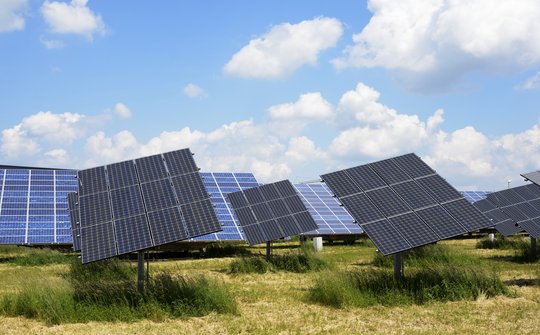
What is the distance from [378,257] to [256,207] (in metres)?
6.42

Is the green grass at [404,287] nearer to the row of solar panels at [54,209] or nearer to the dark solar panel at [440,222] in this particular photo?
the dark solar panel at [440,222]

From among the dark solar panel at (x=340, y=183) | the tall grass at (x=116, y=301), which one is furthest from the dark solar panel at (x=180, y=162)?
the dark solar panel at (x=340, y=183)

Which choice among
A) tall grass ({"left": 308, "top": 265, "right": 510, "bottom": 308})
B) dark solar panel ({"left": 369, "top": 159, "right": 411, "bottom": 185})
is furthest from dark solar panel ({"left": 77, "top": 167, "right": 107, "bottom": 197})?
dark solar panel ({"left": 369, "top": 159, "right": 411, "bottom": 185})

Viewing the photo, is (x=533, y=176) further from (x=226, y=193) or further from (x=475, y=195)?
(x=475, y=195)

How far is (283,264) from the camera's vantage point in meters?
21.8

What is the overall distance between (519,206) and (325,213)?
16.4 metres

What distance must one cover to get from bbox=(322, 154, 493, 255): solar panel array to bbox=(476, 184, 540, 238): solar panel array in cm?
920

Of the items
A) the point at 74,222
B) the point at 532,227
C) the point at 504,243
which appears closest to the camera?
the point at 532,227

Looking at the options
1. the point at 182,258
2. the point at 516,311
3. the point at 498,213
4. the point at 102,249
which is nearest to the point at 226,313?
the point at 102,249

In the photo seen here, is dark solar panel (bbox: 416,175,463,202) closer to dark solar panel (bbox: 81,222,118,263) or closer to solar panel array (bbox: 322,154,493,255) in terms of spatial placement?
solar panel array (bbox: 322,154,493,255)

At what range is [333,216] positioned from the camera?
40.4 m

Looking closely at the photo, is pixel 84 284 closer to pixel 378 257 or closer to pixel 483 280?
pixel 483 280

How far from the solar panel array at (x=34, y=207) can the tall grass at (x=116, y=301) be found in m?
17.9

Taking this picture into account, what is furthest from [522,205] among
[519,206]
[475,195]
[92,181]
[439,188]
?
[475,195]
